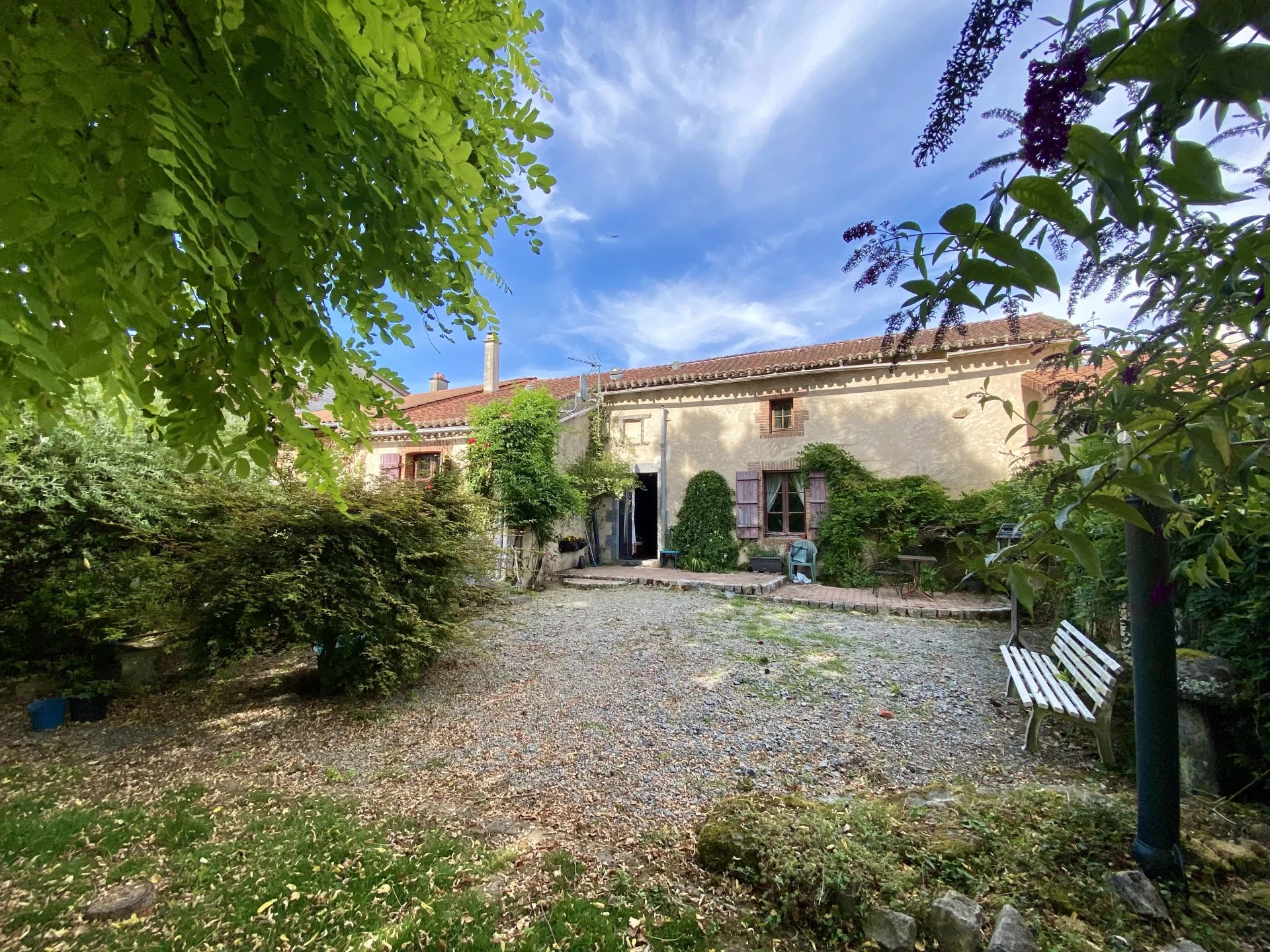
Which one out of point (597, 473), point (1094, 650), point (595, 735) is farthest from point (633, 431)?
point (1094, 650)

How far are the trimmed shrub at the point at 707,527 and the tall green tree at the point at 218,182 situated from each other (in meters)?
11.3

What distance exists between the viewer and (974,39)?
77 centimetres

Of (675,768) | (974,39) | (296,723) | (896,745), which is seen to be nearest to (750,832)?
(675,768)

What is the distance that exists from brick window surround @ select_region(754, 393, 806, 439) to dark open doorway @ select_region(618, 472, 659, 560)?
3.12 meters

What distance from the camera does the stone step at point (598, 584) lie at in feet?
36.9

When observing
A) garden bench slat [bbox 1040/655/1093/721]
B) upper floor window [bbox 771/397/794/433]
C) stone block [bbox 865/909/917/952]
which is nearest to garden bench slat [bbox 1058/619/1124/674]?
garden bench slat [bbox 1040/655/1093/721]

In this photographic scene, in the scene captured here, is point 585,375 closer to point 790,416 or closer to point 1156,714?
point 790,416

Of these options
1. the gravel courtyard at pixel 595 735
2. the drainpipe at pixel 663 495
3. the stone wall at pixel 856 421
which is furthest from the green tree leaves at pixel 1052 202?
the drainpipe at pixel 663 495

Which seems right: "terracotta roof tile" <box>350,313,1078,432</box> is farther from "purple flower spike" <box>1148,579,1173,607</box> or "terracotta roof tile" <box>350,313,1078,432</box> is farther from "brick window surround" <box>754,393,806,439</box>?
"purple flower spike" <box>1148,579,1173,607</box>

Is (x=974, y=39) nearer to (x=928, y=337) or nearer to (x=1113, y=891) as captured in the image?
(x=1113, y=891)

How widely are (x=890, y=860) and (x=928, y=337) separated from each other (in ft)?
43.4

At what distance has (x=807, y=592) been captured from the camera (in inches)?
401

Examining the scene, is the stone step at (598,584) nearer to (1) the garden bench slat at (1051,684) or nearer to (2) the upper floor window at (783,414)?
(2) the upper floor window at (783,414)

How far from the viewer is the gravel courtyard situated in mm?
3361
